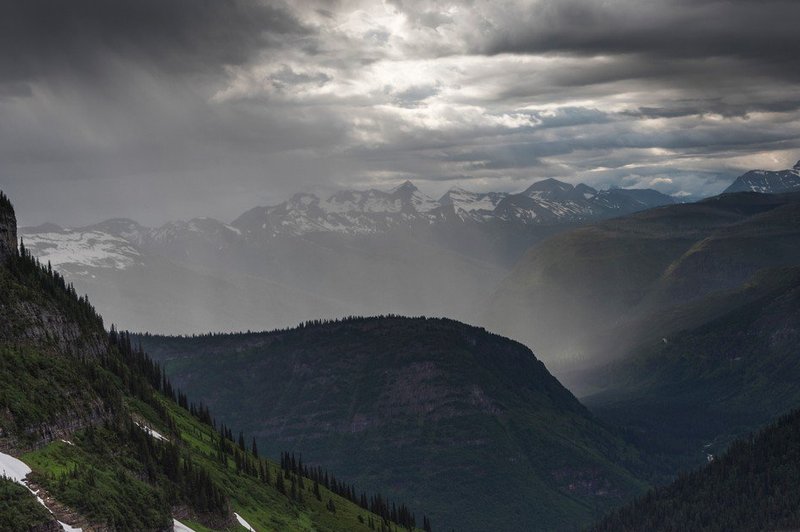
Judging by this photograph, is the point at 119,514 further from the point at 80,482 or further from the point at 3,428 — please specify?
the point at 3,428

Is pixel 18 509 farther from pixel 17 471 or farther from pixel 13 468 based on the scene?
pixel 13 468

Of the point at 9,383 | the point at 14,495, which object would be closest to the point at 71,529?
the point at 14,495

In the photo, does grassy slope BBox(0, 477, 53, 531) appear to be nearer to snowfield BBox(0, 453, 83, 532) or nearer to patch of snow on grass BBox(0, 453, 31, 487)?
snowfield BBox(0, 453, 83, 532)

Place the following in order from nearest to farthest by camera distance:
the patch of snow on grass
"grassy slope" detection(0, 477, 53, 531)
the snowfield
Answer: "grassy slope" detection(0, 477, 53, 531), the snowfield, the patch of snow on grass

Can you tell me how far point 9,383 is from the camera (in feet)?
653

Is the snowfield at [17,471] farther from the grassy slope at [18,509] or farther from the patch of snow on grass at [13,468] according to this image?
the grassy slope at [18,509]

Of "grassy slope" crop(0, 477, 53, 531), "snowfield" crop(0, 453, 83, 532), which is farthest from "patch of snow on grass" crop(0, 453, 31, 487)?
"grassy slope" crop(0, 477, 53, 531)

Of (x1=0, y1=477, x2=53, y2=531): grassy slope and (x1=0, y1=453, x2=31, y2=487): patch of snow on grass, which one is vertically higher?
(x1=0, y1=453, x2=31, y2=487): patch of snow on grass

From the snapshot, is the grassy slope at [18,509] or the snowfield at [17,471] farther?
the snowfield at [17,471]

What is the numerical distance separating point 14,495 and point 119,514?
2842cm


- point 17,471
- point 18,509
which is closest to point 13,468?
point 17,471

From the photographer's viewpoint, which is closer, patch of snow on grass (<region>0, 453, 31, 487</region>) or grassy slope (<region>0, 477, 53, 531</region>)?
grassy slope (<region>0, 477, 53, 531</region>)

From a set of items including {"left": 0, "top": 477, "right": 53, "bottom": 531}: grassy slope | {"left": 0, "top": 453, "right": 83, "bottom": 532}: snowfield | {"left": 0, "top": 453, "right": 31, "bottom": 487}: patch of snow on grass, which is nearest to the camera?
{"left": 0, "top": 477, "right": 53, "bottom": 531}: grassy slope

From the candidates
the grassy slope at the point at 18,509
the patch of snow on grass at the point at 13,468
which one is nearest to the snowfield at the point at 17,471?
the patch of snow on grass at the point at 13,468
